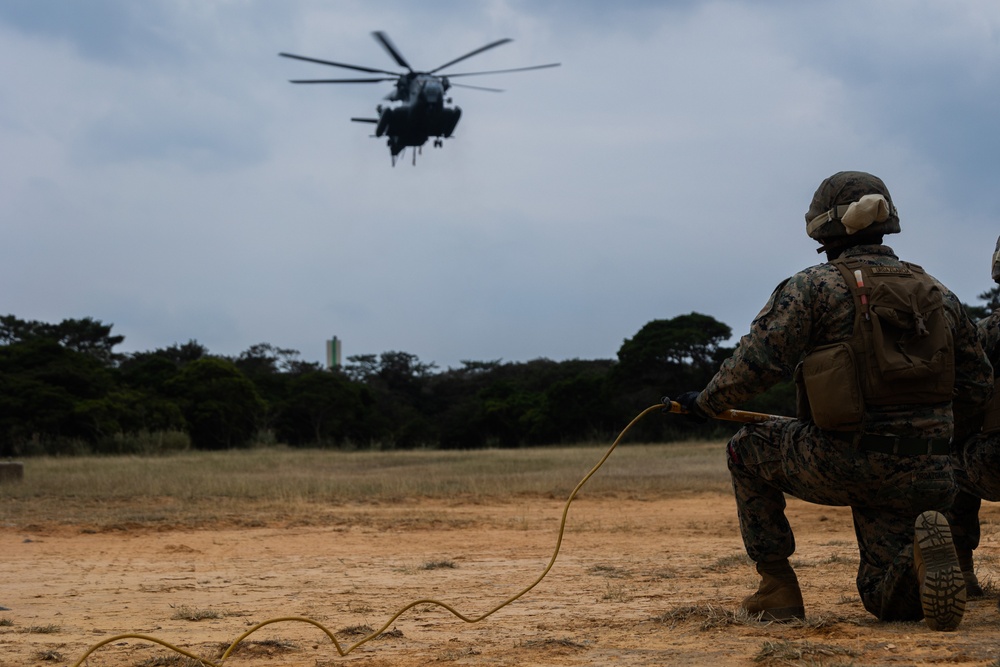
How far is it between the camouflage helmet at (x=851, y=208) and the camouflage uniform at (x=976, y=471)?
74 centimetres

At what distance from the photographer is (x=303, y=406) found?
40031 millimetres

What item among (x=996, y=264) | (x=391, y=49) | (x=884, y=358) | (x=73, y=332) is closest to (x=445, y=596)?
(x=884, y=358)

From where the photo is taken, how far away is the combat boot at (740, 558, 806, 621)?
4.40 metres

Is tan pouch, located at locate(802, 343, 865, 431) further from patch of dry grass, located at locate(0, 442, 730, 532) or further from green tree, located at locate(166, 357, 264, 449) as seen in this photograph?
green tree, located at locate(166, 357, 264, 449)

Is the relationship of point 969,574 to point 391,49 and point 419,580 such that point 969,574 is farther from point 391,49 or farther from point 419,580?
point 391,49

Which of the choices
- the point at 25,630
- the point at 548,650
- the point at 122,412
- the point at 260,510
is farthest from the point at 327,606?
the point at 122,412

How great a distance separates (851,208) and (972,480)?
57.5 inches

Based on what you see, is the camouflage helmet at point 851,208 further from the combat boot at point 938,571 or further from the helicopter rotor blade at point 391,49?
the helicopter rotor blade at point 391,49

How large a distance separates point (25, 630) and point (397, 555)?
3674 millimetres

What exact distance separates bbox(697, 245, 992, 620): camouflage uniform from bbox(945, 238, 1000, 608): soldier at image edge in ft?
0.97

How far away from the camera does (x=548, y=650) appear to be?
→ 396 cm

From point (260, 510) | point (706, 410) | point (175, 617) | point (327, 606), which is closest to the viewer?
point (706, 410)

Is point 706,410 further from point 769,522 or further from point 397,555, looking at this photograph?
point 397,555

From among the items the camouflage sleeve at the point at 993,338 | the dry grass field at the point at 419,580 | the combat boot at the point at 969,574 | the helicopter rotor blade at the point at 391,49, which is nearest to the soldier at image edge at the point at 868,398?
the dry grass field at the point at 419,580
